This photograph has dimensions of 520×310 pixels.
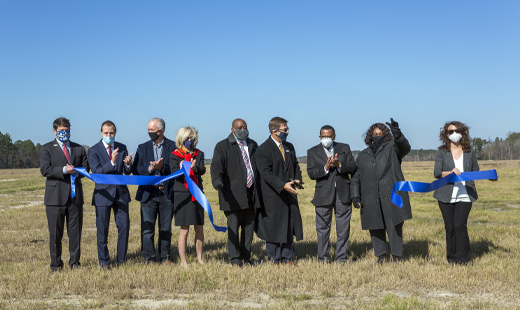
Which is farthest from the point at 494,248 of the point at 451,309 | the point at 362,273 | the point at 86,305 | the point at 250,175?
the point at 86,305

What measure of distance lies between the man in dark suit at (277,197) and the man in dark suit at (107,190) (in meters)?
2.25

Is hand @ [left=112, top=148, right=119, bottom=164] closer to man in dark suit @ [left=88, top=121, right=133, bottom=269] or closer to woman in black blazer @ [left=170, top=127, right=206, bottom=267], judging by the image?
man in dark suit @ [left=88, top=121, right=133, bottom=269]

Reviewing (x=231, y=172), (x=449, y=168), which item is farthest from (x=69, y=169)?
(x=449, y=168)

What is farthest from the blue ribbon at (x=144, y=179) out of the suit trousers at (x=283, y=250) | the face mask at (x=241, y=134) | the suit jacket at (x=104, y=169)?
the suit trousers at (x=283, y=250)

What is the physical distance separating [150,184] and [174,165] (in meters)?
0.53

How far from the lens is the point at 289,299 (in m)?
5.47

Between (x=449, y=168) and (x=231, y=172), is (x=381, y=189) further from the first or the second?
(x=231, y=172)

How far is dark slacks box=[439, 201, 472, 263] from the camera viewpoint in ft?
23.5

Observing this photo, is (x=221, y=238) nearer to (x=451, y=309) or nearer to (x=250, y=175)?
(x=250, y=175)

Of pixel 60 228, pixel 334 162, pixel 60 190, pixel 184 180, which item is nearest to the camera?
pixel 60 190

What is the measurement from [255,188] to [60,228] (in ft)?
10.6

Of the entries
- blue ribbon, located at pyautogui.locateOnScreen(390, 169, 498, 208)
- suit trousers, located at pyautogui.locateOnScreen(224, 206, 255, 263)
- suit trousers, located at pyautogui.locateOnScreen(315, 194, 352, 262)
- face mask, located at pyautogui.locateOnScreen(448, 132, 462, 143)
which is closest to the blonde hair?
suit trousers, located at pyautogui.locateOnScreen(224, 206, 255, 263)

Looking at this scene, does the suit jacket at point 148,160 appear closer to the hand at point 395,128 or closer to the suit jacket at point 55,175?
the suit jacket at point 55,175

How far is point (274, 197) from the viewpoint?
7406mm
